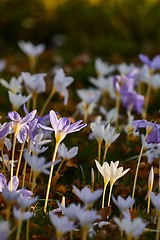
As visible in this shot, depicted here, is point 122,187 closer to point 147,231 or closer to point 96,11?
point 147,231

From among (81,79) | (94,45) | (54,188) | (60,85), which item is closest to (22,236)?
(54,188)

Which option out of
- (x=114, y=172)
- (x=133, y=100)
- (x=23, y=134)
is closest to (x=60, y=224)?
(x=114, y=172)

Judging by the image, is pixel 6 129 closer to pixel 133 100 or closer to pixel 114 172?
pixel 114 172

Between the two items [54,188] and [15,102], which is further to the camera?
[15,102]

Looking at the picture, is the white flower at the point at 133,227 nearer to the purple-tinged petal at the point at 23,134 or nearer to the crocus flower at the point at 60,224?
the crocus flower at the point at 60,224

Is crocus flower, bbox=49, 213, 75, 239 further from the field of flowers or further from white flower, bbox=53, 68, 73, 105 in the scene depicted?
white flower, bbox=53, 68, 73, 105

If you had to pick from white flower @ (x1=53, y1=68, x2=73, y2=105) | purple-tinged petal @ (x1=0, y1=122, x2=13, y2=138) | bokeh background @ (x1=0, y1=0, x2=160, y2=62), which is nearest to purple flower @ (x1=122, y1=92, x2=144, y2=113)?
white flower @ (x1=53, y1=68, x2=73, y2=105)
